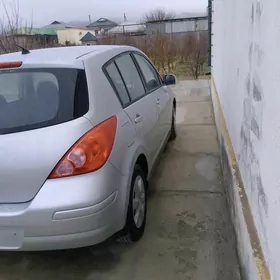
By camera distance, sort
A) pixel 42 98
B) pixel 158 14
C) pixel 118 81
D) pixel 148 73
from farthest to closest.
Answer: pixel 158 14, pixel 148 73, pixel 118 81, pixel 42 98

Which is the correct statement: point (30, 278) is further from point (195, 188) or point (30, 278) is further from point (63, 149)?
point (195, 188)

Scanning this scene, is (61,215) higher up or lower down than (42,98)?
lower down

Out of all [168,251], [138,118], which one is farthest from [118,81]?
[168,251]

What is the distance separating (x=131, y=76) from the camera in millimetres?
3555

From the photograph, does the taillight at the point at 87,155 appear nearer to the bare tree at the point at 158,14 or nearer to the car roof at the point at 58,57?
the car roof at the point at 58,57

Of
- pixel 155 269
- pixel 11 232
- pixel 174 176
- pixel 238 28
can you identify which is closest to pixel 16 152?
pixel 11 232

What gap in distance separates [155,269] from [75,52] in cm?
191

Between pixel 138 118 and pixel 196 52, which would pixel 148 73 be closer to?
pixel 138 118

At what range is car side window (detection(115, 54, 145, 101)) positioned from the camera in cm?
331

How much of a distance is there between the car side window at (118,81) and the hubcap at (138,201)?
0.70 metres

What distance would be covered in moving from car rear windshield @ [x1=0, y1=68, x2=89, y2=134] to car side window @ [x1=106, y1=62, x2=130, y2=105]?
0.43 meters

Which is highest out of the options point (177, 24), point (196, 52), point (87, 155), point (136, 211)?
point (177, 24)

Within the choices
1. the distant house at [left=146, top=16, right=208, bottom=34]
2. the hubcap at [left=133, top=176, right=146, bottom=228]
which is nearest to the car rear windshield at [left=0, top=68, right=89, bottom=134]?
the hubcap at [left=133, top=176, right=146, bottom=228]

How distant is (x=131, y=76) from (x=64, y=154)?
1.57 meters
